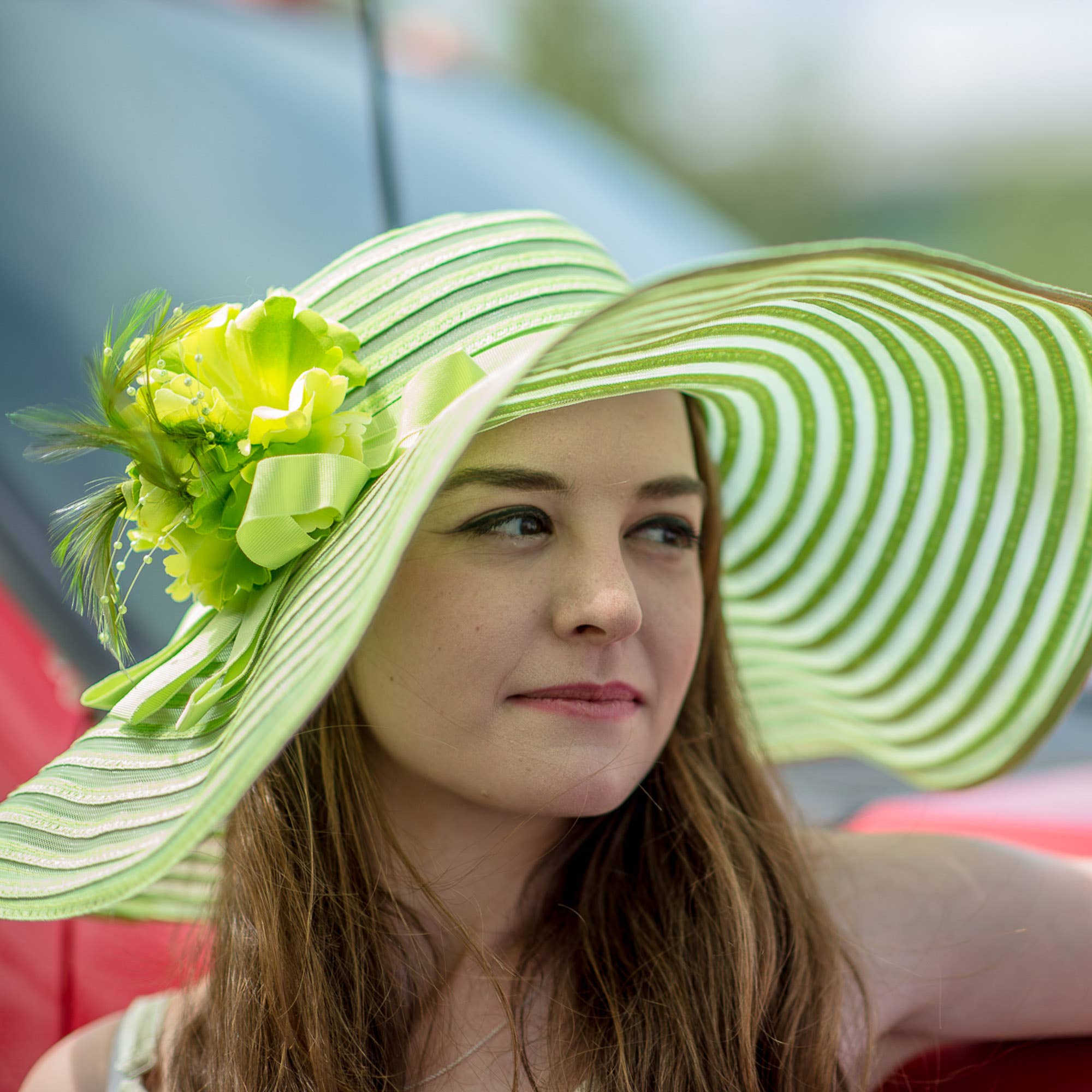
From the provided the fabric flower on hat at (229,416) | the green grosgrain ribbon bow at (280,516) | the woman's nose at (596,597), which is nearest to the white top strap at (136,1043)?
the green grosgrain ribbon bow at (280,516)

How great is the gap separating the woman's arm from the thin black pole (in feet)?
4.52

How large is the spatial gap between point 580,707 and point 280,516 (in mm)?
294

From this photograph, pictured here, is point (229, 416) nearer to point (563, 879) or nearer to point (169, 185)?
point (563, 879)

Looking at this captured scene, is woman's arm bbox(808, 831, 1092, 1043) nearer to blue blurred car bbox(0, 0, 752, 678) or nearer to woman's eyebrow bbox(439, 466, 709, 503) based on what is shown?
woman's eyebrow bbox(439, 466, 709, 503)

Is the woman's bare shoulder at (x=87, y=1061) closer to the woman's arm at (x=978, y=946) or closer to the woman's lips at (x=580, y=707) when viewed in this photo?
the woman's lips at (x=580, y=707)

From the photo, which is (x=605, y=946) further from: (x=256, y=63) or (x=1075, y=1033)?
(x=256, y=63)

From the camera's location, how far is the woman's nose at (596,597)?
954mm

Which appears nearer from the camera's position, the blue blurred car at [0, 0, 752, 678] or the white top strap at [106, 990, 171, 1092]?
the white top strap at [106, 990, 171, 1092]

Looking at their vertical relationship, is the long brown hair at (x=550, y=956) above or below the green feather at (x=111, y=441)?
below

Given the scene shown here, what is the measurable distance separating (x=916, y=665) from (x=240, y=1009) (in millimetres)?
893

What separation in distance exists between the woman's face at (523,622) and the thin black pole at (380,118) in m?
1.16

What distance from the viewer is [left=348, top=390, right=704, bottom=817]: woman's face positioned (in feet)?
3.18

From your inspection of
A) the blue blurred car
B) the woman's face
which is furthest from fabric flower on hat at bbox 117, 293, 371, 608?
the blue blurred car

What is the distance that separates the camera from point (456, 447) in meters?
0.77
